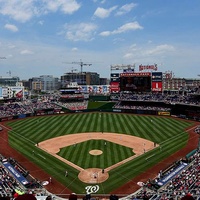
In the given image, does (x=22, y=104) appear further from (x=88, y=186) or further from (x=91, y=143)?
(x=88, y=186)

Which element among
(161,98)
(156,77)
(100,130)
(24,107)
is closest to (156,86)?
(156,77)

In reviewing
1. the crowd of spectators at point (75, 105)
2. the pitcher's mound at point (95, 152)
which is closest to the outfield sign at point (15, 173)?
the pitcher's mound at point (95, 152)

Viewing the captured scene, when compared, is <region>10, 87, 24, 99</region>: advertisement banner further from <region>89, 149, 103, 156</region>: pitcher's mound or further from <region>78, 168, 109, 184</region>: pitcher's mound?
<region>78, 168, 109, 184</region>: pitcher's mound

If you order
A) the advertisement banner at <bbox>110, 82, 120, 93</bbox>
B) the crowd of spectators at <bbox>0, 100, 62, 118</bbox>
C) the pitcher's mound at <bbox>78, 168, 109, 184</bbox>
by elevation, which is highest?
the advertisement banner at <bbox>110, 82, 120, 93</bbox>

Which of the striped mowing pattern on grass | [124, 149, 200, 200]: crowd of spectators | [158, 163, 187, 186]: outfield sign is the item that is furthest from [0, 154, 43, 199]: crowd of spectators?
[158, 163, 187, 186]: outfield sign

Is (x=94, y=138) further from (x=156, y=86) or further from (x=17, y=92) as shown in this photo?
(x=17, y=92)

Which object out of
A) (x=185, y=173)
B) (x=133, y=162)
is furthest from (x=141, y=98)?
(x=185, y=173)

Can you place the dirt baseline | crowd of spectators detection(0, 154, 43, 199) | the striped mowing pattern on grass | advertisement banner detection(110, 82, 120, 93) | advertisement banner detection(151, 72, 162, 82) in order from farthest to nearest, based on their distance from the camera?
1. advertisement banner detection(110, 82, 120, 93)
2. advertisement banner detection(151, 72, 162, 82)
3. the striped mowing pattern on grass
4. the dirt baseline
5. crowd of spectators detection(0, 154, 43, 199)
